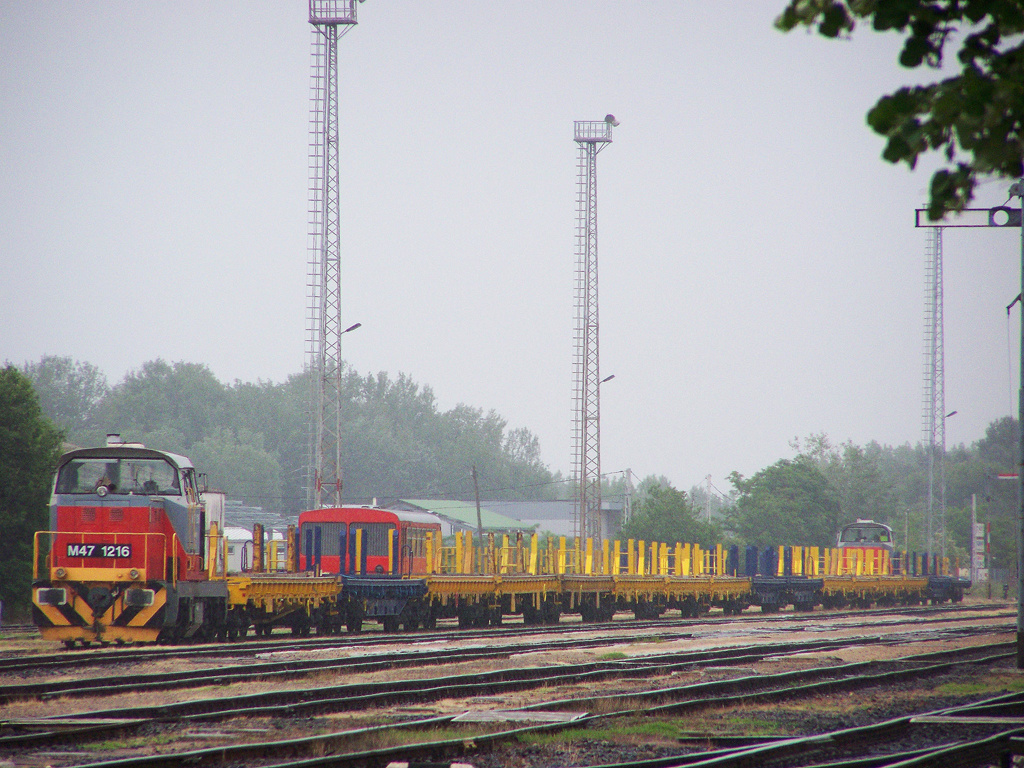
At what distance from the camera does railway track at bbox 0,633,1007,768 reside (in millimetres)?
8055

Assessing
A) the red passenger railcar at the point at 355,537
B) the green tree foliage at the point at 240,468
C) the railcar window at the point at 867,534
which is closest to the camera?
the red passenger railcar at the point at 355,537

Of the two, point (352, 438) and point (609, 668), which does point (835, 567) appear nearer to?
point (609, 668)

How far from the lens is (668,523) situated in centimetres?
6538

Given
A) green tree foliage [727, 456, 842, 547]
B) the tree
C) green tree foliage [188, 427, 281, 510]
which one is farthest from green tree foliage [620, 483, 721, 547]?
the tree

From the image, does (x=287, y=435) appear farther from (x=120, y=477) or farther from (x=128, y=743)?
(x=128, y=743)

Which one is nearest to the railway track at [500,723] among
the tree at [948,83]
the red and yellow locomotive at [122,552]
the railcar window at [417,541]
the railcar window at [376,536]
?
the tree at [948,83]

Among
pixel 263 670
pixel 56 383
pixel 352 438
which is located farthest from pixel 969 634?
pixel 56 383

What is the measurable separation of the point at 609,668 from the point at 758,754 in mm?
6880

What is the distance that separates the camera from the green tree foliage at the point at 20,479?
29562mm

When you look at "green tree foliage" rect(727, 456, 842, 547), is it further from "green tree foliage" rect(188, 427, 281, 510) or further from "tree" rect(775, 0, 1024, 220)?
"tree" rect(775, 0, 1024, 220)

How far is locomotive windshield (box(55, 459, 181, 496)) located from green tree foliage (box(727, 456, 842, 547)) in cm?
6159

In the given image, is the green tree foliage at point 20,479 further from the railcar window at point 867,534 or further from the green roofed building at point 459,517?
the green roofed building at point 459,517

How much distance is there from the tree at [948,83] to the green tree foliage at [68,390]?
112 metres

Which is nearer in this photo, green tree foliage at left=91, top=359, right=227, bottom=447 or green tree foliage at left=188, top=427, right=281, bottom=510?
green tree foliage at left=188, top=427, right=281, bottom=510
